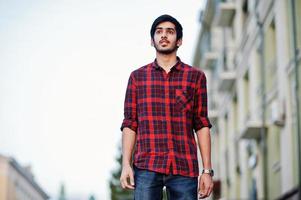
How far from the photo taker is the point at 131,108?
473cm

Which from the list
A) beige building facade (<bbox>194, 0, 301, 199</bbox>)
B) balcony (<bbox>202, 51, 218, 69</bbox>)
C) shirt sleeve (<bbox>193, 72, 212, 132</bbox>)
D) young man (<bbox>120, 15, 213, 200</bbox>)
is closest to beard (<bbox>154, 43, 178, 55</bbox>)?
young man (<bbox>120, 15, 213, 200</bbox>)

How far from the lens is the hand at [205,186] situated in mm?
4551

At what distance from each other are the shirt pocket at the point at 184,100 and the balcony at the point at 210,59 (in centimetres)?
3585

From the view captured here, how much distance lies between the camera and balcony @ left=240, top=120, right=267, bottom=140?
2447 centimetres

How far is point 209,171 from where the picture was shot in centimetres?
460

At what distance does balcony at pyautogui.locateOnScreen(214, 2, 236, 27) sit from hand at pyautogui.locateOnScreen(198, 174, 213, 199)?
2797 centimetres

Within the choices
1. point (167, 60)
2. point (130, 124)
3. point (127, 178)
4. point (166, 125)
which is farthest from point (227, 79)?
point (127, 178)

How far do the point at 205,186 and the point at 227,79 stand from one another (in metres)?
28.1

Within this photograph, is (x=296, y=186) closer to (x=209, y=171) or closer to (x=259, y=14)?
(x=259, y=14)

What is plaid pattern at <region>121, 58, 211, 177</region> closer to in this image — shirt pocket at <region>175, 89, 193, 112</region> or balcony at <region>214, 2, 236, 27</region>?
shirt pocket at <region>175, 89, 193, 112</region>

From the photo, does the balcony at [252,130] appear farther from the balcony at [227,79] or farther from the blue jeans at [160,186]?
the blue jeans at [160,186]

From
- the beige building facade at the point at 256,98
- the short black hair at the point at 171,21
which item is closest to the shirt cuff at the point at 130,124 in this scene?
the short black hair at the point at 171,21

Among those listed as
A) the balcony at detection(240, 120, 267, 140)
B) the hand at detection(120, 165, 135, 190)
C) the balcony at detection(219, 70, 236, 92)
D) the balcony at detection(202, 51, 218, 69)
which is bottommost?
the hand at detection(120, 165, 135, 190)

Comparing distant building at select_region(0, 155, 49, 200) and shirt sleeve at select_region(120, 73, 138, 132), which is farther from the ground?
shirt sleeve at select_region(120, 73, 138, 132)
